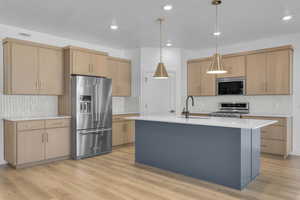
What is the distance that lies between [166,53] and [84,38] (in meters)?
2.24

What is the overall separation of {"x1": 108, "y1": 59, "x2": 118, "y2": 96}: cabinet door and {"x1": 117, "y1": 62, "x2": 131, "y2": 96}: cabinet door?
0.10 metres

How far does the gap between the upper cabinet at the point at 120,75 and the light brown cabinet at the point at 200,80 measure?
1.78m

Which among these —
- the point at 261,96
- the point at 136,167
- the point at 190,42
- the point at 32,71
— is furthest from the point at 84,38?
the point at 261,96

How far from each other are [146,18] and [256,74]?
2965 millimetres

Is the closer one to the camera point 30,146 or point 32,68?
point 30,146

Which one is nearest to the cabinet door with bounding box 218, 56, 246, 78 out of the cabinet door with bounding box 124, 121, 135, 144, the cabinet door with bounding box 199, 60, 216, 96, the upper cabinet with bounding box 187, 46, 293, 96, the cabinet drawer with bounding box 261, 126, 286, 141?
the upper cabinet with bounding box 187, 46, 293, 96

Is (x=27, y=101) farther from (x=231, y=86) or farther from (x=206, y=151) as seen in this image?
(x=231, y=86)

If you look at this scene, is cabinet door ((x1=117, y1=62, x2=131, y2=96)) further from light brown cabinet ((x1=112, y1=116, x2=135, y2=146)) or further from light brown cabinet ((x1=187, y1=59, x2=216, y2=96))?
light brown cabinet ((x1=187, y1=59, x2=216, y2=96))

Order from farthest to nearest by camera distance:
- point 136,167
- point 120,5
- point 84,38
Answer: point 84,38 → point 136,167 → point 120,5

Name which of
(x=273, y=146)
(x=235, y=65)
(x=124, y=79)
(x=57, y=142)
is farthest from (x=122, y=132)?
(x=273, y=146)

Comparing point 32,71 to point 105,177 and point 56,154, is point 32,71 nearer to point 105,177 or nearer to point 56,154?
point 56,154

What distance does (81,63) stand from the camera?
4559 millimetres

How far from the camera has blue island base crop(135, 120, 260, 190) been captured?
2.79 meters

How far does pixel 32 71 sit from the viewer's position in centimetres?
407
